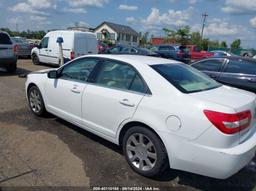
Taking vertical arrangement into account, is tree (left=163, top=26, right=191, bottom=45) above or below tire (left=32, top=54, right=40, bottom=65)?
above

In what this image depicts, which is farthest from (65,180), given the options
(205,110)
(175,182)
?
(205,110)

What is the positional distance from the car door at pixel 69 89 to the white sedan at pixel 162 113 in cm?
2

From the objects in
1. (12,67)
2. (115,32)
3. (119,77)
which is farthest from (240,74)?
(115,32)

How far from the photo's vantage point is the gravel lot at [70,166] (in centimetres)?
312

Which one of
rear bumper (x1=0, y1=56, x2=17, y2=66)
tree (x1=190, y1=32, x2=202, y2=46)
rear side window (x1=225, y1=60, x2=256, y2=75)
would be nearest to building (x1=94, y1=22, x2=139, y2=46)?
tree (x1=190, y1=32, x2=202, y2=46)

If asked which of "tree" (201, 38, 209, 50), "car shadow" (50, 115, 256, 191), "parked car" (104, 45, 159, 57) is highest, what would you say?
"tree" (201, 38, 209, 50)

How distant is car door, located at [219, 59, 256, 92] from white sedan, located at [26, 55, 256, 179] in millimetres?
2921

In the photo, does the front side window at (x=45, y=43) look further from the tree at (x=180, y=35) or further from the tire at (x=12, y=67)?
the tree at (x=180, y=35)

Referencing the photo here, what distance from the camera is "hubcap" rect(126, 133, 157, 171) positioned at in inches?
126

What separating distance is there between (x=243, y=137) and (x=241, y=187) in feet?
2.67

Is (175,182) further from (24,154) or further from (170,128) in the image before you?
(24,154)

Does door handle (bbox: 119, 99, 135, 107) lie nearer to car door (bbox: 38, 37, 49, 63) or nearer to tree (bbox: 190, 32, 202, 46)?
car door (bbox: 38, 37, 49, 63)

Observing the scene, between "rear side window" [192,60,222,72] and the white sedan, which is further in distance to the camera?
"rear side window" [192,60,222,72]

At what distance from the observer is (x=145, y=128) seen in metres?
3.16
